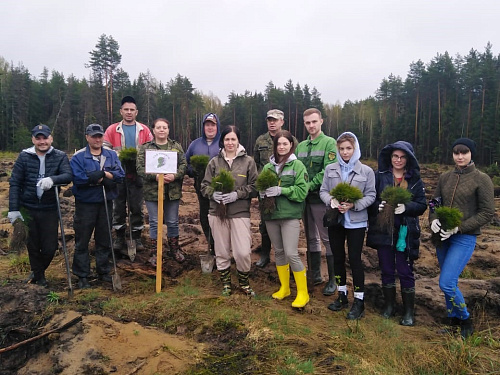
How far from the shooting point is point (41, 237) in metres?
5.53

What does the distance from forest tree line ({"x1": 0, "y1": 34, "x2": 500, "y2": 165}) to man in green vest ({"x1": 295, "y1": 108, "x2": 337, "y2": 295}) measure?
124ft

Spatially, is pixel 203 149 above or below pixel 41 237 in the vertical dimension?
above

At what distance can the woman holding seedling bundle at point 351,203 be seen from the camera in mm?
4629

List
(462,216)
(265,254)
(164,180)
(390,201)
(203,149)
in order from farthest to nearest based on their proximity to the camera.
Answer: (265,254) → (203,149) → (164,180) → (390,201) → (462,216)

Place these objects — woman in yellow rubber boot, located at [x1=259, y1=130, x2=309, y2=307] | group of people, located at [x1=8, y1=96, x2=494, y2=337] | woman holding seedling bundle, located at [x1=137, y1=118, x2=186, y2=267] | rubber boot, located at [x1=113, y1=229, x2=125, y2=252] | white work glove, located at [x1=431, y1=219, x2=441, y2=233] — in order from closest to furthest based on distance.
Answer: white work glove, located at [x1=431, y1=219, x2=441, y2=233] < group of people, located at [x1=8, y1=96, x2=494, y2=337] < woman in yellow rubber boot, located at [x1=259, y1=130, x2=309, y2=307] < woman holding seedling bundle, located at [x1=137, y1=118, x2=186, y2=267] < rubber boot, located at [x1=113, y1=229, x2=125, y2=252]

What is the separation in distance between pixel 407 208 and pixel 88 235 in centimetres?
490

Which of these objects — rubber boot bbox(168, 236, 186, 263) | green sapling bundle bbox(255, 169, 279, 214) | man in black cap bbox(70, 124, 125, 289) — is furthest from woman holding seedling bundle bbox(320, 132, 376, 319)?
man in black cap bbox(70, 124, 125, 289)

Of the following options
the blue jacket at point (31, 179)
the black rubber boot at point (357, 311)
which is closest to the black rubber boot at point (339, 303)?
the black rubber boot at point (357, 311)

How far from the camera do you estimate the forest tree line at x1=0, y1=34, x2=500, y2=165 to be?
4059 cm

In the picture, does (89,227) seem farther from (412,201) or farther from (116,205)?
(412,201)

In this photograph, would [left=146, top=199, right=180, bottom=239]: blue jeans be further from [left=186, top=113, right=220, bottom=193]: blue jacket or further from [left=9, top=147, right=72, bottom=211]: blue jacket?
[left=9, top=147, right=72, bottom=211]: blue jacket

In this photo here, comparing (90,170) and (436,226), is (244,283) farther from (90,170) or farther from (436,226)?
(90,170)

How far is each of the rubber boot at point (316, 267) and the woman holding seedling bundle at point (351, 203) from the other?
0.96 meters

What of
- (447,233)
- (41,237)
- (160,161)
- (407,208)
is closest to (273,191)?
(407,208)
